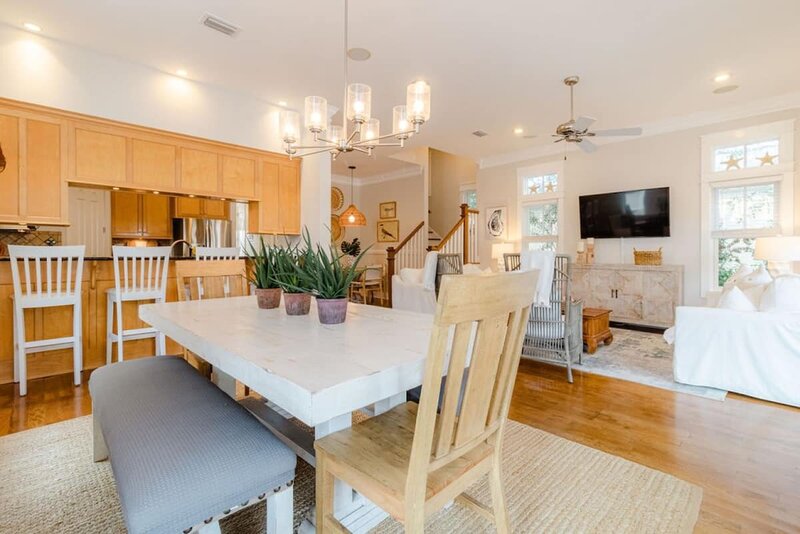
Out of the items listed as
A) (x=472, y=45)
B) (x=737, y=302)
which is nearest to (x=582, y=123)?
(x=472, y=45)

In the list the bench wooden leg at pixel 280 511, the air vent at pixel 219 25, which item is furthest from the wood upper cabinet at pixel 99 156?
the bench wooden leg at pixel 280 511

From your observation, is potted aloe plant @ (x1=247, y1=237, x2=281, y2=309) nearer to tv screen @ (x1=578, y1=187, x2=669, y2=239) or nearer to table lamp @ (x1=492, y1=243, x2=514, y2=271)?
table lamp @ (x1=492, y1=243, x2=514, y2=271)

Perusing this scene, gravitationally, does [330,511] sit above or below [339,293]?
below

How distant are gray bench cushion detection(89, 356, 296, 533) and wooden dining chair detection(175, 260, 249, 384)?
0.99 metres

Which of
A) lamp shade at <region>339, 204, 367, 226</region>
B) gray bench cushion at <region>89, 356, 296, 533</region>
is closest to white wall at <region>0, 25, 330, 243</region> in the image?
lamp shade at <region>339, 204, 367, 226</region>

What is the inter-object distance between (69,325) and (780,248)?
6815 millimetres

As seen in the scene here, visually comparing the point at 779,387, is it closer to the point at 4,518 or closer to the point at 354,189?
the point at 4,518

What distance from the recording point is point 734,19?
288 centimetres

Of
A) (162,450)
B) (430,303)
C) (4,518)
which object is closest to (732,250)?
(430,303)

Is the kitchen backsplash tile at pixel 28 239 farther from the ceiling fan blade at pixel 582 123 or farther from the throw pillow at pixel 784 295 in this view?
the throw pillow at pixel 784 295

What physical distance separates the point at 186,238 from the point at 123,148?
1.77 m

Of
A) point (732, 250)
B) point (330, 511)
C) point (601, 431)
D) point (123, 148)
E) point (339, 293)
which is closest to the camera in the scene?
point (330, 511)

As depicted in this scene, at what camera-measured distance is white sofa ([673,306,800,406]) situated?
2537 mm

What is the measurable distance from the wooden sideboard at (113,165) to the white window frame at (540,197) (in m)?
4.13
